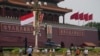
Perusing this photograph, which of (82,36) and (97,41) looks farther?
(97,41)

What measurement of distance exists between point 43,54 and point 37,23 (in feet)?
15.9

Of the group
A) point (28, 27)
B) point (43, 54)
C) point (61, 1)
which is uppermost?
point (61, 1)

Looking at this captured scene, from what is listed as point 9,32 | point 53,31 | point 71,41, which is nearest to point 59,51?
point 9,32

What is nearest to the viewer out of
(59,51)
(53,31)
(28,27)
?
(59,51)

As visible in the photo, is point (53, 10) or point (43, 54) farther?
point (53, 10)

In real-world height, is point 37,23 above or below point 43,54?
above

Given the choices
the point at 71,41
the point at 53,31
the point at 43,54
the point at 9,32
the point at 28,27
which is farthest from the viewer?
the point at 71,41

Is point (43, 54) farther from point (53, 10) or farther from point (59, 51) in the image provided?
point (53, 10)

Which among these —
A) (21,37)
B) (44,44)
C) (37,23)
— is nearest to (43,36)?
(44,44)

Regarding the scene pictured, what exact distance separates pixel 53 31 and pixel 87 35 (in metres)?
8.66

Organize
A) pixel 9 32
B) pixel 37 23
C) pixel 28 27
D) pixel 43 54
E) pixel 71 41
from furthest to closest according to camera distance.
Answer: pixel 71 41 < pixel 28 27 < pixel 9 32 < pixel 43 54 < pixel 37 23

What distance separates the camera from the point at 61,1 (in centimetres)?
5422

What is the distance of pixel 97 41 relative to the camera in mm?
53812

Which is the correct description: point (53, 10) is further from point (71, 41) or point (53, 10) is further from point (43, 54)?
point (43, 54)
